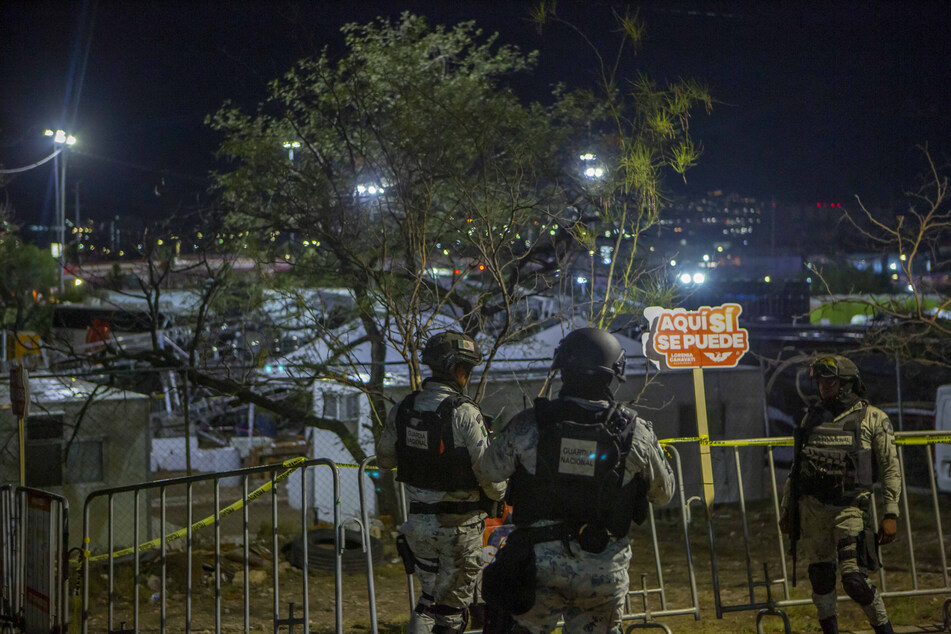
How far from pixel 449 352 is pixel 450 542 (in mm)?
1071

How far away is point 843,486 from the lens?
16.8ft

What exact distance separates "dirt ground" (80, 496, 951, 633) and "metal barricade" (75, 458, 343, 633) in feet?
0.23

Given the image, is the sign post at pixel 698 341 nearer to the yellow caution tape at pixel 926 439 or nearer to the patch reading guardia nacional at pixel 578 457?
the yellow caution tape at pixel 926 439

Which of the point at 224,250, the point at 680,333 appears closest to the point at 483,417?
the point at 680,333

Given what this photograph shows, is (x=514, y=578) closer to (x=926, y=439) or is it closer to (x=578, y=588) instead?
(x=578, y=588)

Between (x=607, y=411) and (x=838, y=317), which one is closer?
(x=607, y=411)

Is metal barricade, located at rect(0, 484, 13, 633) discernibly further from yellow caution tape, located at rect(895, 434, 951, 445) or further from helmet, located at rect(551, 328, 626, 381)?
yellow caution tape, located at rect(895, 434, 951, 445)

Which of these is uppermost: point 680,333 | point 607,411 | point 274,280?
point 274,280

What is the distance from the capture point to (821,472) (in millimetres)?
5168

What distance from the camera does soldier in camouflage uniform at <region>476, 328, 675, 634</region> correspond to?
3.39 meters

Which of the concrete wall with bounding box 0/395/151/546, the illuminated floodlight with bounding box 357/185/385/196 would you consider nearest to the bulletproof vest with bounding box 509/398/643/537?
the illuminated floodlight with bounding box 357/185/385/196

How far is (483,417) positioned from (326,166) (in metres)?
6.20

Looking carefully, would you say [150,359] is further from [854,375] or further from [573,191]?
[854,375]

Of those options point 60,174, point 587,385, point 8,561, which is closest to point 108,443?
point 8,561
